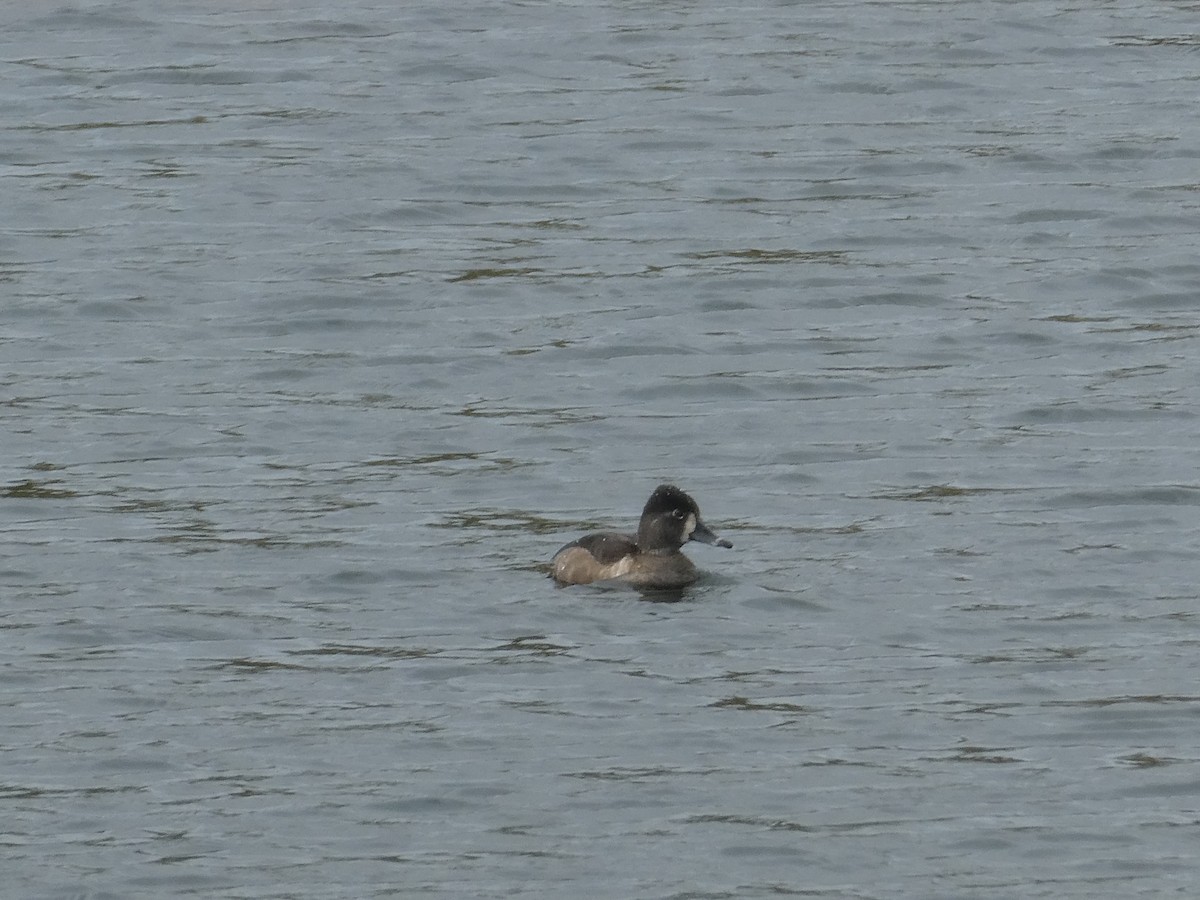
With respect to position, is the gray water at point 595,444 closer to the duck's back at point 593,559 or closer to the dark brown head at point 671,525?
the duck's back at point 593,559

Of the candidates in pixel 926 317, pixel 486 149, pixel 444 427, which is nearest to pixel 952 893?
pixel 444 427

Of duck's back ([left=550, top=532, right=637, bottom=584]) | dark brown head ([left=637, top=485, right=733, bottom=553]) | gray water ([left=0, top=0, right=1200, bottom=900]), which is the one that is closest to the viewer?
gray water ([left=0, top=0, right=1200, bottom=900])

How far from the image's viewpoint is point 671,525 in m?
13.3

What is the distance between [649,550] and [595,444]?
2.07 meters

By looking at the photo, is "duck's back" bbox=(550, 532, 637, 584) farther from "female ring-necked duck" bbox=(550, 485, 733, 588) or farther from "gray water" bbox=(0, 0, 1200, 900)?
"gray water" bbox=(0, 0, 1200, 900)

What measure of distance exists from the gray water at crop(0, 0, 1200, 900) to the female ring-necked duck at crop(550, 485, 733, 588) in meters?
0.14

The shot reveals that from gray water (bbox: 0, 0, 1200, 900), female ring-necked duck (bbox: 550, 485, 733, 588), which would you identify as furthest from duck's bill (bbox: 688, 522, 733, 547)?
gray water (bbox: 0, 0, 1200, 900)

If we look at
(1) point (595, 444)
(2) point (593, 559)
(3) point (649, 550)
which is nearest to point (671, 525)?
(3) point (649, 550)

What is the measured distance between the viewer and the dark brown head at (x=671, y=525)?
1330 cm

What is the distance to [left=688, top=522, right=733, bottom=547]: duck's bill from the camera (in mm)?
13328

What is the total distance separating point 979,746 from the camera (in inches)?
426

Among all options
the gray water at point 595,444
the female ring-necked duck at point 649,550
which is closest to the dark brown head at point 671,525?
the female ring-necked duck at point 649,550

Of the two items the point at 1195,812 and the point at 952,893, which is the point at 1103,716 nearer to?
the point at 1195,812

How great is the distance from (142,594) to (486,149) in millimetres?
9561
